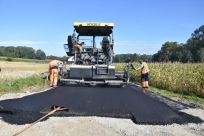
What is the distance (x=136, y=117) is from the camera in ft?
15.4

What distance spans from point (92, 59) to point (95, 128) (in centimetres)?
549

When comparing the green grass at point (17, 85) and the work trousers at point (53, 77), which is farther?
the work trousers at point (53, 77)

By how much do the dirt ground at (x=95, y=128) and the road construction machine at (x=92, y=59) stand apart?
13.0ft

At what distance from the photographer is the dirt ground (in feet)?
12.6

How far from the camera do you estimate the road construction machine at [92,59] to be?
27.9 feet

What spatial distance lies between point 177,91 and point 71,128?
→ 6970 mm

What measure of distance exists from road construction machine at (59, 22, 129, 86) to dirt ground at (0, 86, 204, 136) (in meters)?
3.96

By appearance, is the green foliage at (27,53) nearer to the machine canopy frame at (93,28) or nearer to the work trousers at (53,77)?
the machine canopy frame at (93,28)

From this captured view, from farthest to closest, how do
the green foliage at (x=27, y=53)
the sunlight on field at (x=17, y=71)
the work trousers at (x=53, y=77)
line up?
the green foliage at (x=27, y=53) < the sunlight on field at (x=17, y=71) < the work trousers at (x=53, y=77)

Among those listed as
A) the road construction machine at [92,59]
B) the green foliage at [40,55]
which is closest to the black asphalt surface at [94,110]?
the road construction machine at [92,59]

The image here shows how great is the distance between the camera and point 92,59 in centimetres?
937

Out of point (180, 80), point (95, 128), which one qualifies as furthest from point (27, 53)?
point (95, 128)

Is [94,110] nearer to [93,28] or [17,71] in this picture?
[93,28]

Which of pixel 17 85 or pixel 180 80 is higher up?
pixel 180 80
